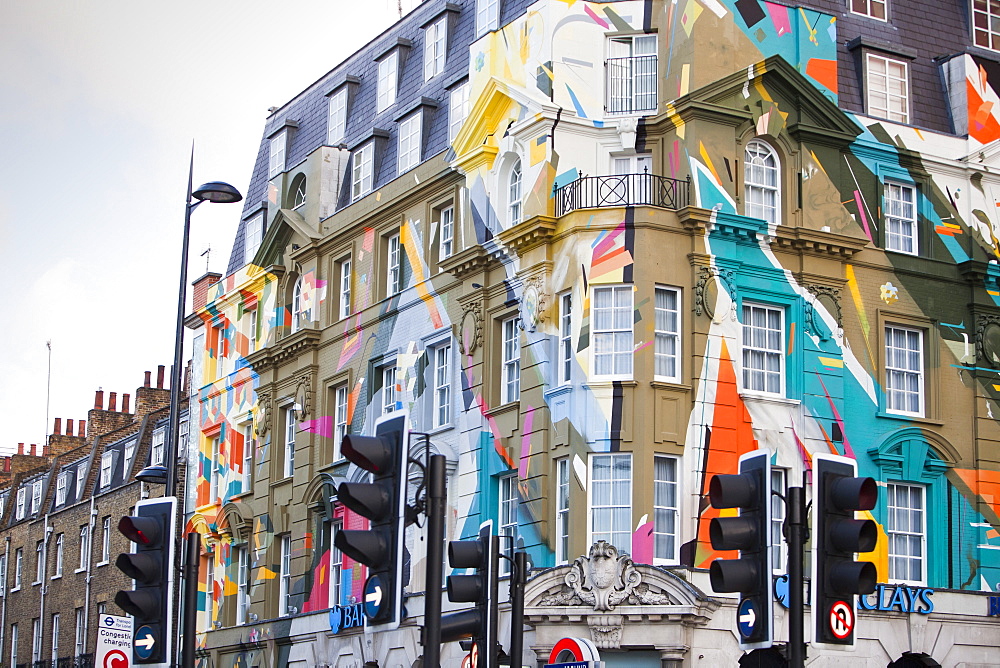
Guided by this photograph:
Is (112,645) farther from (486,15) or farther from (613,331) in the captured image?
(486,15)

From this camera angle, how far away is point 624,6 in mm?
36188

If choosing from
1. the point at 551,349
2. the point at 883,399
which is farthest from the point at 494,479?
the point at 883,399

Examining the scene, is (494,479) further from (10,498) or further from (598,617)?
(10,498)

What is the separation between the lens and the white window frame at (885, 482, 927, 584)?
3581cm

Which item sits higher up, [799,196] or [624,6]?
[624,6]

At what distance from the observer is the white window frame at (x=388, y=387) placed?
136ft

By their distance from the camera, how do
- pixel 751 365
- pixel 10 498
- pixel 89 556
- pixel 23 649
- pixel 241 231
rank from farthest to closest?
pixel 10 498, pixel 23 649, pixel 89 556, pixel 241 231, pixel 751 365

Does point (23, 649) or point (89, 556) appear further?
point (23, 649)

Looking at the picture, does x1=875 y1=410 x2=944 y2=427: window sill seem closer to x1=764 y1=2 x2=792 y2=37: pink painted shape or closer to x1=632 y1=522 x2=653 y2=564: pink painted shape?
x1=632 y1=522 x2=653 y2=564: pink painted shape

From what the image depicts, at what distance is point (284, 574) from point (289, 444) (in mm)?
3731

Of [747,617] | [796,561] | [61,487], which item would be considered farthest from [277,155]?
[747,617]

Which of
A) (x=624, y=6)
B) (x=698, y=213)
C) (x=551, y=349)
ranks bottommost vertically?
(x=551, y=349)

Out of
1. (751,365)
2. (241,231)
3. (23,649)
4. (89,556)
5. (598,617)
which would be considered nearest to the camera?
(598,617)

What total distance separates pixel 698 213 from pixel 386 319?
10.9m
